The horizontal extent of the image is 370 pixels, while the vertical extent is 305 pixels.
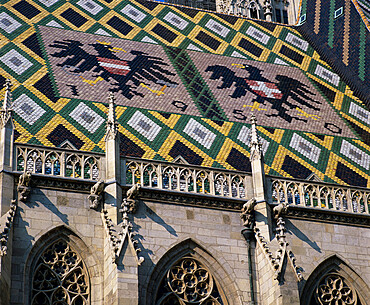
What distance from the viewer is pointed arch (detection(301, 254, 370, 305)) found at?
59.2 ft

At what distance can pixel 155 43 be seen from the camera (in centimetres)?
2412

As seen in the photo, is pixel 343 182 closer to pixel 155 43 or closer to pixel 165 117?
pixel 165 117

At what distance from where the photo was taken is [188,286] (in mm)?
17250

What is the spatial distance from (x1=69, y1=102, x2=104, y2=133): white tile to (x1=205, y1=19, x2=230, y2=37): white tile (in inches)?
261

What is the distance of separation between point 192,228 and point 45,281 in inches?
115

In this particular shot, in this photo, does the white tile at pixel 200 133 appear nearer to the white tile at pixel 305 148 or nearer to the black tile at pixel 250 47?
the white tile at pixel 305 148

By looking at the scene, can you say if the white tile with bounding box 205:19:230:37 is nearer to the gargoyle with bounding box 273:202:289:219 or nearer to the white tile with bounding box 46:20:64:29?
the white tile with bounding box 46:20:64:29

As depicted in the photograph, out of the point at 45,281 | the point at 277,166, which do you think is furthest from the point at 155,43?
the point at 45,281

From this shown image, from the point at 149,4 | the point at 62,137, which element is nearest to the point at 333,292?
the point at 62,137

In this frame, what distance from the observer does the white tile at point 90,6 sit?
25009 millimetres

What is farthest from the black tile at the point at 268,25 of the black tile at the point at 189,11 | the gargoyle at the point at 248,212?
the gargoyle at the point at 248,212

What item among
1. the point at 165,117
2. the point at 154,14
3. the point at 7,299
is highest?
the point at 154,14

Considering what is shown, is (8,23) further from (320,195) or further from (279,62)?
(320,195)

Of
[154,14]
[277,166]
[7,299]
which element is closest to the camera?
[7,299]
